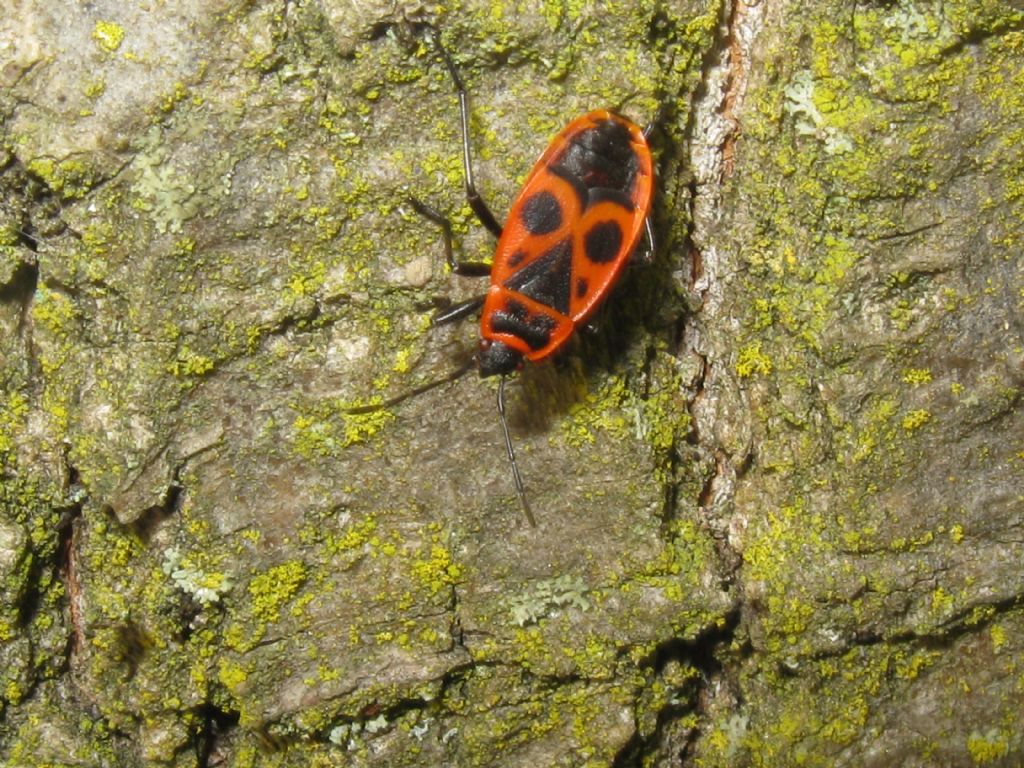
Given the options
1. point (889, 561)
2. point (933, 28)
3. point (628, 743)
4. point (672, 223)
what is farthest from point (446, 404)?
point (933, 28)

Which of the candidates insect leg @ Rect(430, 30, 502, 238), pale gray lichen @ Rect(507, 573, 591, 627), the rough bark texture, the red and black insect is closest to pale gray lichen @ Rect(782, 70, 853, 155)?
the rough bark texture

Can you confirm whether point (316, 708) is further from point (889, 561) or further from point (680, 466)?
point (889, 561)

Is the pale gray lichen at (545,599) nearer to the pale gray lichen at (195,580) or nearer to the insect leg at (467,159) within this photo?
the pale gray lichen at (195,580)

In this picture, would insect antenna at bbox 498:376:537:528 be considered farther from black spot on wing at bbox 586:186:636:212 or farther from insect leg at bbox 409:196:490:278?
black spot on wing at bbox 586:186:636:212

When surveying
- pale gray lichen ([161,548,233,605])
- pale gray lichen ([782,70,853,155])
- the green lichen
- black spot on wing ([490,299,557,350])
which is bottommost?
the green lichen

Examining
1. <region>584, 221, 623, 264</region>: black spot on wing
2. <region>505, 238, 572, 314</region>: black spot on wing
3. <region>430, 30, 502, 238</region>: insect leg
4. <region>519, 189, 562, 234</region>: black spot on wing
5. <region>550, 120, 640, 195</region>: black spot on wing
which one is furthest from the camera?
<region>505, 238, 572, 314</region>: black spot on wing

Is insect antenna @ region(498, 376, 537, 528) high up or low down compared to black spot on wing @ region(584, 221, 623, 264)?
down

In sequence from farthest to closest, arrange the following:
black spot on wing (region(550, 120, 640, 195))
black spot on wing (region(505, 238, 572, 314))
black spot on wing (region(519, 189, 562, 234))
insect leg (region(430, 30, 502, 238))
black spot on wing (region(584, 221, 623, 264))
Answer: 1. black spot on wing (region(505, 238, 572, 314))
2. black spot on wing (region(584, 221, 623, 264))
3. black spot on wing (region(519, 189, 562, 234))
4. black spot on wing (region(550, 120, 640, 195))
5. insect leg (region(430, 30, 502, 238))

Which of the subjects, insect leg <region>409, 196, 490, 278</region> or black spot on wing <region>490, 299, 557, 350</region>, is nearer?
insect leg <region>409, 196, 490, 278</region>

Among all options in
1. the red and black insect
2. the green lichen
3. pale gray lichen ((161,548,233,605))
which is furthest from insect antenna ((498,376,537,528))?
the green lichen

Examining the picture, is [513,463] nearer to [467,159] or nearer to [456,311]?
[456,311]
